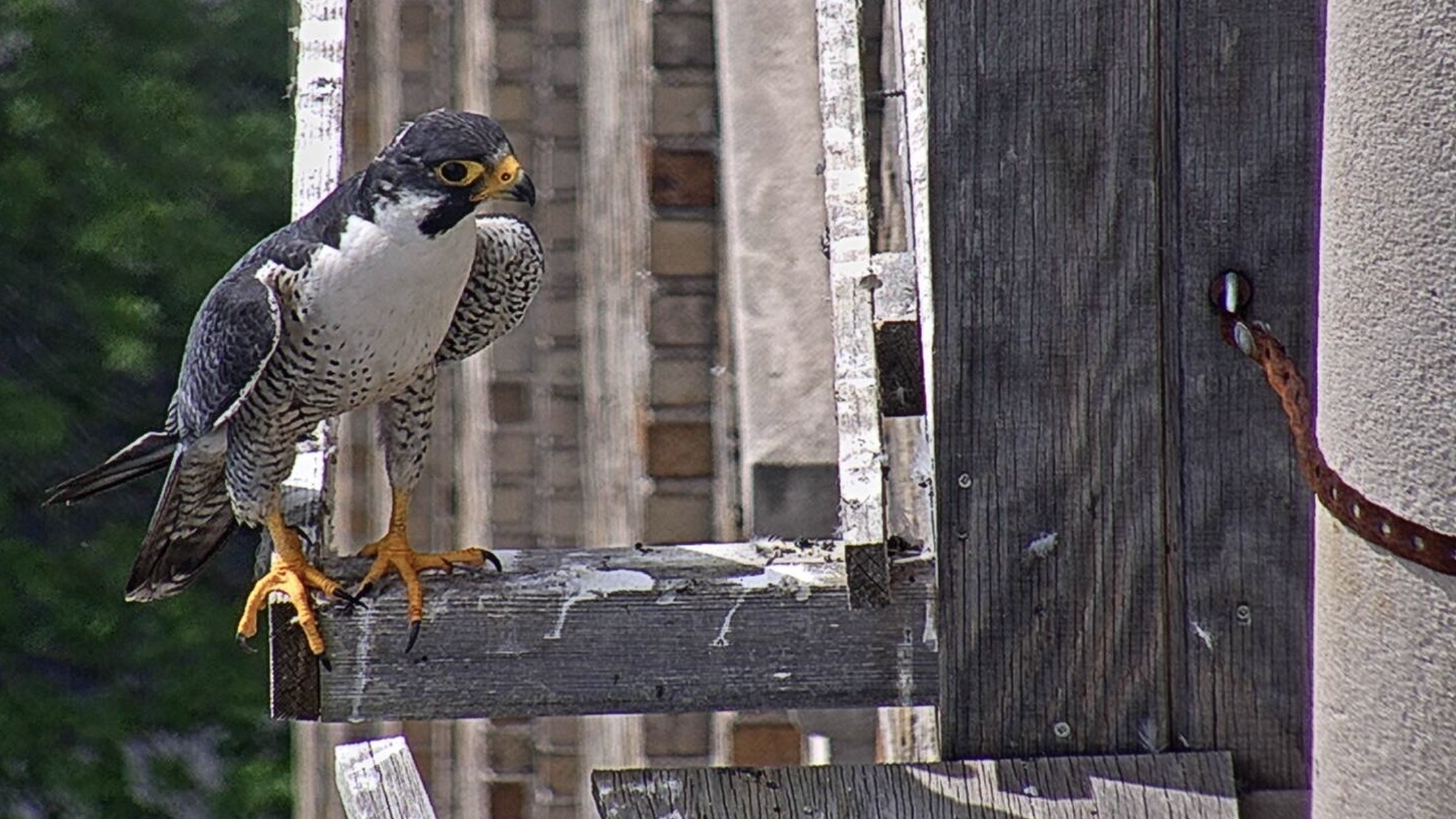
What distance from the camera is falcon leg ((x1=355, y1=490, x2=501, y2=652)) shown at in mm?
1728

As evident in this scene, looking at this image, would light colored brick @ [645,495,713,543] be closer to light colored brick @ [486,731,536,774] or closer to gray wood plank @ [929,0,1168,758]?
light colored brick @ [486,731,536,774]

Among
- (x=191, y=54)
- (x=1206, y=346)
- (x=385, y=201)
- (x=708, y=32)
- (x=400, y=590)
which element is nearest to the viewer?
(x=1206, y=346)

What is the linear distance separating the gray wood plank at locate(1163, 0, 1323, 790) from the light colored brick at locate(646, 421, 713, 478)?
1.92 meters

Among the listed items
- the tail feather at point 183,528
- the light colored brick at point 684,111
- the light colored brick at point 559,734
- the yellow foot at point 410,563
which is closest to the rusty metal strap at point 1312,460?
the yellow foot at point 410,563

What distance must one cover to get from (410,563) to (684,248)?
167 centimetres

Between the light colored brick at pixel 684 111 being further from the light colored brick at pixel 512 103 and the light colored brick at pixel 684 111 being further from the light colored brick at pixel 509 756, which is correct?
the light colored brick at pixel 509 756

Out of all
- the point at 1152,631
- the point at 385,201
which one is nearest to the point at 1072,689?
the point at 1152,631

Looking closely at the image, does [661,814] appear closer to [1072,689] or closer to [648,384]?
[1072,689]

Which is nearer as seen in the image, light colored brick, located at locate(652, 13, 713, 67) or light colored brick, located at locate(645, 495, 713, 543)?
light colored brick, located at locate(652, 13, 713, 67)

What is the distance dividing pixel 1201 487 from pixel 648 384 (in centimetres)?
191

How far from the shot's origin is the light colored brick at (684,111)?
3355mm

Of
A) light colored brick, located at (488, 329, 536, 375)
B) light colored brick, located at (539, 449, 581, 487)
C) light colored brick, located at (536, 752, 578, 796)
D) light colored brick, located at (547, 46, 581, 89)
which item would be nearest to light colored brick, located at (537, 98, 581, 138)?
light colored brick, located at (547, 46, 581, 89)

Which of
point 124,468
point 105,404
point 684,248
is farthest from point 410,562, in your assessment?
point 105,404

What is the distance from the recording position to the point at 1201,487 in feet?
5.36
